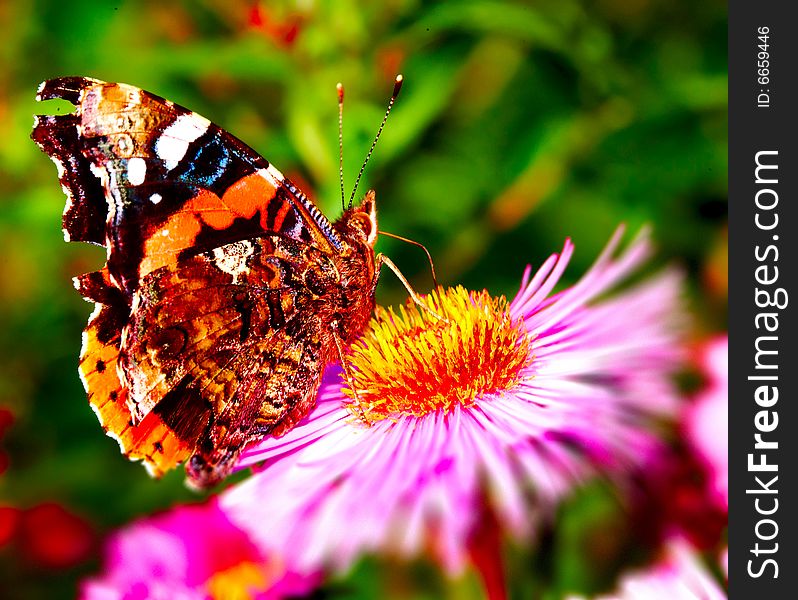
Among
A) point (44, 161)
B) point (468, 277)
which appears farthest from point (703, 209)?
point (44, 161)

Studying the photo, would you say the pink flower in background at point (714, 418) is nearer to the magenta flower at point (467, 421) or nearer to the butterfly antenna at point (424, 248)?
the magenta flower at point (467, 421)

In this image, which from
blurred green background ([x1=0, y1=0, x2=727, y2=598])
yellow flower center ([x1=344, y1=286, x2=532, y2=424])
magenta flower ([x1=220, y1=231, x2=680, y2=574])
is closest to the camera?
magenta flower ([x1=220, y1=231, x2=680, y2=574])

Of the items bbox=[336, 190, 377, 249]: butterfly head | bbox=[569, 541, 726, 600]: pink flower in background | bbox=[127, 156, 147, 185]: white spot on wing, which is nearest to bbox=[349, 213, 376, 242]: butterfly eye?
bbox=[336, 190, 377, 249]: butterfly head

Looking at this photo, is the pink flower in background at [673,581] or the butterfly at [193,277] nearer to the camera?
the pink flower in background at [673,581]

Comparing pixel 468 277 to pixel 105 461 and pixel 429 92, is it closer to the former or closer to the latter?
pixel 429 92

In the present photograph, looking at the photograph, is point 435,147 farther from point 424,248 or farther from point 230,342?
Answer: point 230,342

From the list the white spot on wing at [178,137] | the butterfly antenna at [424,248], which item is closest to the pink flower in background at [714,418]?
the butterfly antenna at [424,248]

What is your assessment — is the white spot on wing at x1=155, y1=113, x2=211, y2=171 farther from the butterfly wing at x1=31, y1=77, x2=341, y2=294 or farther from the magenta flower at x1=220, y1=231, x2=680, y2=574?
the magenta flower at x1=220, y1=231, x2=680, y2=574
